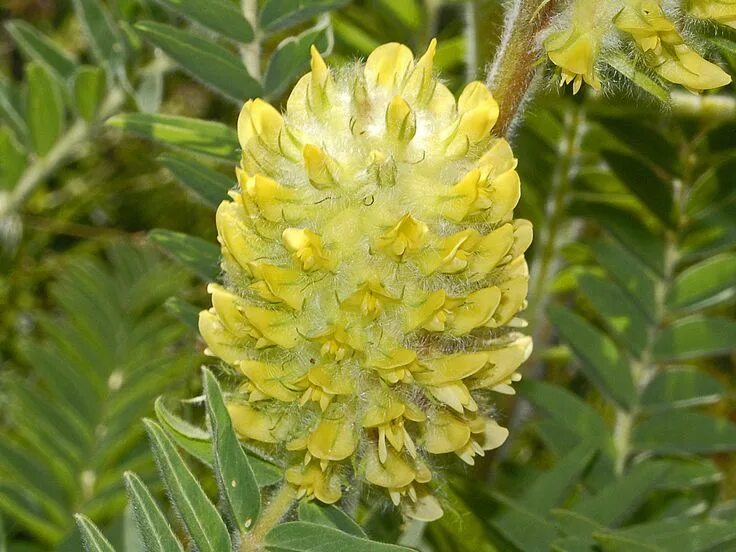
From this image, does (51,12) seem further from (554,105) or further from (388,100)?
(388,100)

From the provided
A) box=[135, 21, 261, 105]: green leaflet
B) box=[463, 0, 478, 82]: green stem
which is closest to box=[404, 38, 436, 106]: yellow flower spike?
box=[135, 21, 261, 105]: green leaflet

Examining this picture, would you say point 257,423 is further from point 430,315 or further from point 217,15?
point 217,15

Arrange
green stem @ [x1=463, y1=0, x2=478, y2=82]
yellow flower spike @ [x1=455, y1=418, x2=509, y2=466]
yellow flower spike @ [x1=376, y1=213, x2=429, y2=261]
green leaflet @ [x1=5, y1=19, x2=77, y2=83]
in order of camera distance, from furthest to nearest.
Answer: green leaflet @ [x1=5, y1=19, x2=77, y2=83] → green stem @ [x1=463, y1=0, x2=478, y2=82] → yellow flower spike @ [x1=455, y1=418, x2=509, y2=466] → yellow flower spike @ [x1=376, y1=213, x2=429, y2=261]

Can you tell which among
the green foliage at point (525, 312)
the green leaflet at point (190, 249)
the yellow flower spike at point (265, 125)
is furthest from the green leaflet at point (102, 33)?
the yellow flower spike at point (265, 125)

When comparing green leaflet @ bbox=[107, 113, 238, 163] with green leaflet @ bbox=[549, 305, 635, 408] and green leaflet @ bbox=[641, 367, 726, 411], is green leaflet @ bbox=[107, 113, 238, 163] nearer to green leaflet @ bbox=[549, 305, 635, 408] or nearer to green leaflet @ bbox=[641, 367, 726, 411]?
green leaflet @ bbox=[549, 305, 635, 408]

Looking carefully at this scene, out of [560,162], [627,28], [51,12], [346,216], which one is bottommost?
[51,12]

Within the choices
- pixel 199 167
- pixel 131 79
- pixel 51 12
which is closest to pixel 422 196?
pixel 199 167
